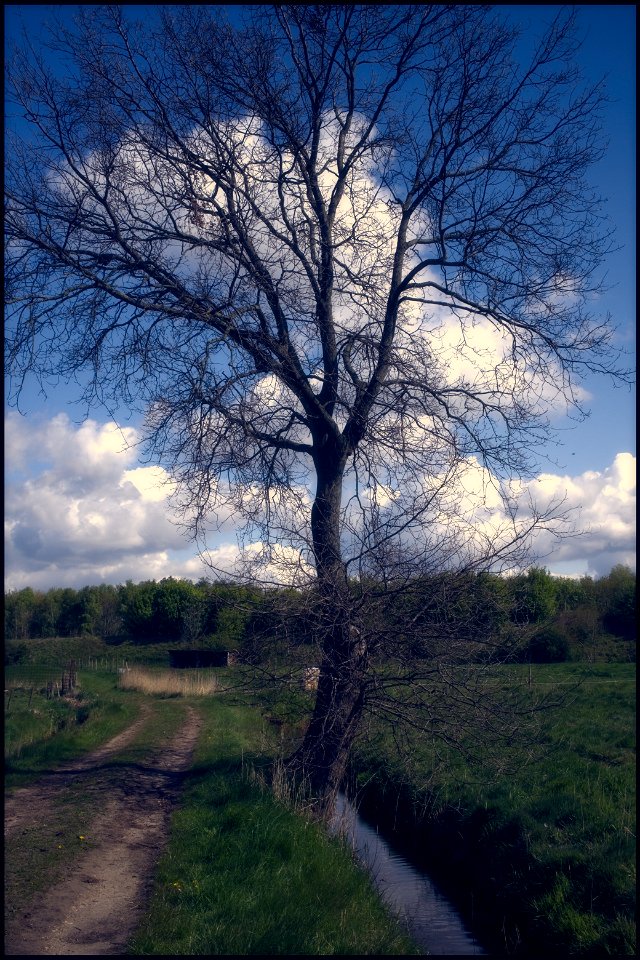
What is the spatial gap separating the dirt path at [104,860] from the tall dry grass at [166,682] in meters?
7.10


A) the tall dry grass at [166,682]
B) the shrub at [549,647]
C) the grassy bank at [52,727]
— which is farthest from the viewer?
the tall dry grass at [166,682]

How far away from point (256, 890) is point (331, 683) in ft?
10.0

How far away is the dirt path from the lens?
16.7 ft

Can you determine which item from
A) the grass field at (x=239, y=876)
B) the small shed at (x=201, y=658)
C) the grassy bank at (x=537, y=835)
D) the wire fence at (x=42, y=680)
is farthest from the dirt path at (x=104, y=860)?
the wire fence at (x=42, y=680)

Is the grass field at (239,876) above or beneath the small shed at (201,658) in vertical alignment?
beneath

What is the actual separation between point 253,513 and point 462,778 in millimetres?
4554

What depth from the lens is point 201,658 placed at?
14.8m

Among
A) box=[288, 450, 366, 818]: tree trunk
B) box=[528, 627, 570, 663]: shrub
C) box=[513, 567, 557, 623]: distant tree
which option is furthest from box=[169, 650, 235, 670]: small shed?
box=[528, 627, 570, 663]: shrub

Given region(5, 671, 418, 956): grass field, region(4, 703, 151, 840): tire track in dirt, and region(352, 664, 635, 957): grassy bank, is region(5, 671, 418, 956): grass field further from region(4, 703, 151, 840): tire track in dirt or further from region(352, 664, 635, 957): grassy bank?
region(352, 664, 635, 957): grassy bank

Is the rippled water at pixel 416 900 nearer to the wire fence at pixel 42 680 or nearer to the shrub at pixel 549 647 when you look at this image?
the shrub at pixel 549 647

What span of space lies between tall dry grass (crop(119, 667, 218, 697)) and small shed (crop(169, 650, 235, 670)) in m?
0.30

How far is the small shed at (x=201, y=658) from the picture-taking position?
9616 millimetres

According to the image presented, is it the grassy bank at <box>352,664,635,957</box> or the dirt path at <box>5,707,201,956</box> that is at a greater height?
the dirt path at <box>5,707,201,956</box>

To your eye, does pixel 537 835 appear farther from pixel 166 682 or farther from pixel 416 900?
pixel 166 682
